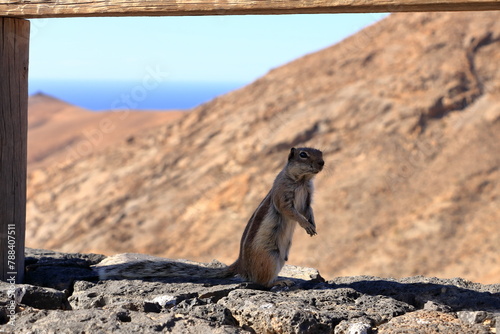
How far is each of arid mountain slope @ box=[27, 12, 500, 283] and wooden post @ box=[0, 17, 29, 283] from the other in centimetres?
1120

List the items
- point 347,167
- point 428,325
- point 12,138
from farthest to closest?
point 347,167 → point 12,138 → point 428,325

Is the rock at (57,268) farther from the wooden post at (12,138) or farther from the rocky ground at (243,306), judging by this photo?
the wooden post at (12,138)

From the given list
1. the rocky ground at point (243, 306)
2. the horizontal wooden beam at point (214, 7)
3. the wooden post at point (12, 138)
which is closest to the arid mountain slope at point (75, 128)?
the wooden post at point (12, 138)

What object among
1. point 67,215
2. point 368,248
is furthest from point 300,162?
point 67,215

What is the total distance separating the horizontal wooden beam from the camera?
413cm

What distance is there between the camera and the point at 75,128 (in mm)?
→ 45469

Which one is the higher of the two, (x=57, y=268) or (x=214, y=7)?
(x=214, y=7)

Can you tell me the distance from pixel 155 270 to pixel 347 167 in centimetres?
1348

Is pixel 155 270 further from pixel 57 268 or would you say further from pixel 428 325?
pixel 428 325

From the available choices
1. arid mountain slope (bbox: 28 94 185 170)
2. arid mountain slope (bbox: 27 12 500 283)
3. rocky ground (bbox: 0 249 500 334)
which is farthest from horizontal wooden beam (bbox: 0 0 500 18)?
arid mountain slope (bbox: 28 94 185 170)

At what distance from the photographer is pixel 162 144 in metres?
21.8

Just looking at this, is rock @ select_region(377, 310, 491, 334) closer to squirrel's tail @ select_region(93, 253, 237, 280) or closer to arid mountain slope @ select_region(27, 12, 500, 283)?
squirrel's tail @ select_region(93, 253, 237, 280)

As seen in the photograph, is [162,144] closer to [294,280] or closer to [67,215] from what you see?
[67,215]

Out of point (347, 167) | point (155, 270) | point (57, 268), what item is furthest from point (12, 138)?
point (347, 167)
